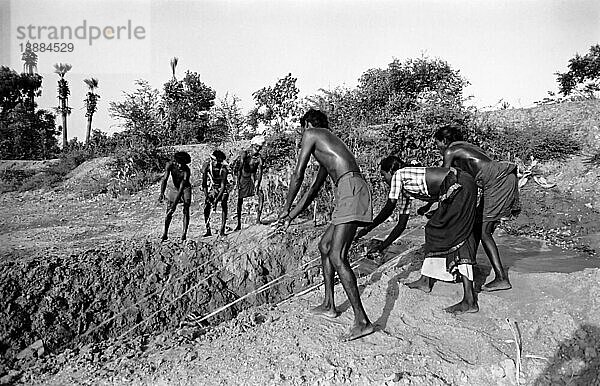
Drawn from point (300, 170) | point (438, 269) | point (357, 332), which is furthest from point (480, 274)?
point (300, 170)

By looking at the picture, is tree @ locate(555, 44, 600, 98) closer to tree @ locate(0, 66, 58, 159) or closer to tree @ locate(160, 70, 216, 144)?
tree @ locate(160, 70, 216, 144)

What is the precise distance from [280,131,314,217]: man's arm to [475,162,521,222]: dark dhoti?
192cm

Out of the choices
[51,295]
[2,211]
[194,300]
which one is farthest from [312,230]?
[2,211]

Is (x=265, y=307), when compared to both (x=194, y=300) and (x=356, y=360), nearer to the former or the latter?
(x=194, y=300)

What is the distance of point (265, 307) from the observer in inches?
161

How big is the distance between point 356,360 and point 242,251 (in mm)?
3058

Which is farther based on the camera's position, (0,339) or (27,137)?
(27,137)

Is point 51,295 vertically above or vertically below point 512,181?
below

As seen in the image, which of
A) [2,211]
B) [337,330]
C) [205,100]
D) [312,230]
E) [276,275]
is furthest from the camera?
[205,100]

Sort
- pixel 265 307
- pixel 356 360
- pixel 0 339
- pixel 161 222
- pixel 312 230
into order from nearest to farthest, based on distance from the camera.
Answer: pixel 356 360, pixel 0 339, pixel 265 307, pixel 312 230, pixel 161 222

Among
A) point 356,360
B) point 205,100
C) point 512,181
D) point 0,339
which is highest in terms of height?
point 205,100

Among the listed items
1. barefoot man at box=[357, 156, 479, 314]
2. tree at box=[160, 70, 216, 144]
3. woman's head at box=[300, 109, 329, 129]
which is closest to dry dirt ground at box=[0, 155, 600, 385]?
barefoot man at box=[357, 156, 479, 314]

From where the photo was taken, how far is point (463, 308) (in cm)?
379

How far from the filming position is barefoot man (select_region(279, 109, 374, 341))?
328cm
